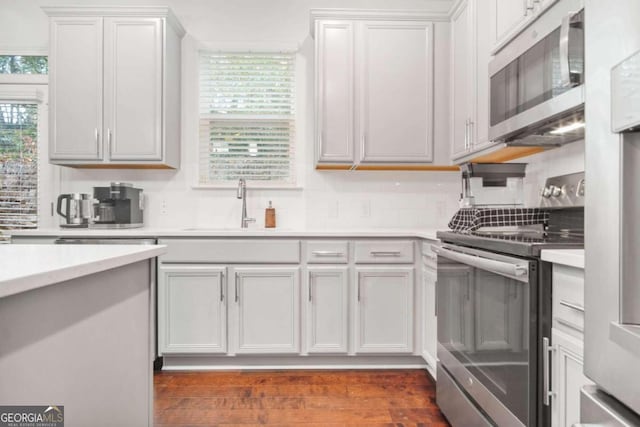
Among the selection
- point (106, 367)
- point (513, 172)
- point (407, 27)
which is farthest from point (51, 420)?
point (407, 27)

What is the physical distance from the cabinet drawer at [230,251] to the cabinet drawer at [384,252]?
17.3 inches

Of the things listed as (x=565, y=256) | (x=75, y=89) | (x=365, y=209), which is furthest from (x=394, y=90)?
(x=75, y=89)

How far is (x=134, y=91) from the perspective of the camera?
2.94m

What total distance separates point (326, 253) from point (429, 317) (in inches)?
30.6

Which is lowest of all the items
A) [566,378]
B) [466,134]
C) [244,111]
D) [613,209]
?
[566,378]

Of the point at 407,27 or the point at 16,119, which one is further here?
the point at 16,119

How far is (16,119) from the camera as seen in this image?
3.29 meters

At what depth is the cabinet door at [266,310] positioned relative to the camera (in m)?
2.64

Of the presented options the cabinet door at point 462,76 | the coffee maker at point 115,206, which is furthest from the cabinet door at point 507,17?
the coffee maker at point 115,206

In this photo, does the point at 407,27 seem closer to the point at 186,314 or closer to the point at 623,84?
the point at 186,314

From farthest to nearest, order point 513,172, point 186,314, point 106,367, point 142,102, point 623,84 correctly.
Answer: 1. point 142,102
2. point 186,314
3. point 513,172
4. point 106,367
5. point 623,84

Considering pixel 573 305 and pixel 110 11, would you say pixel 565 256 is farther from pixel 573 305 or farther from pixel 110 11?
pixel 110 11

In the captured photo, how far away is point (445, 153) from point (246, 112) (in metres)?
1.63

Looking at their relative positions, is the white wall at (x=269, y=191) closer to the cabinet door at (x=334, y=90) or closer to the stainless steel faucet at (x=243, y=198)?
the stainless steel faucet at (x=243, y=198)
